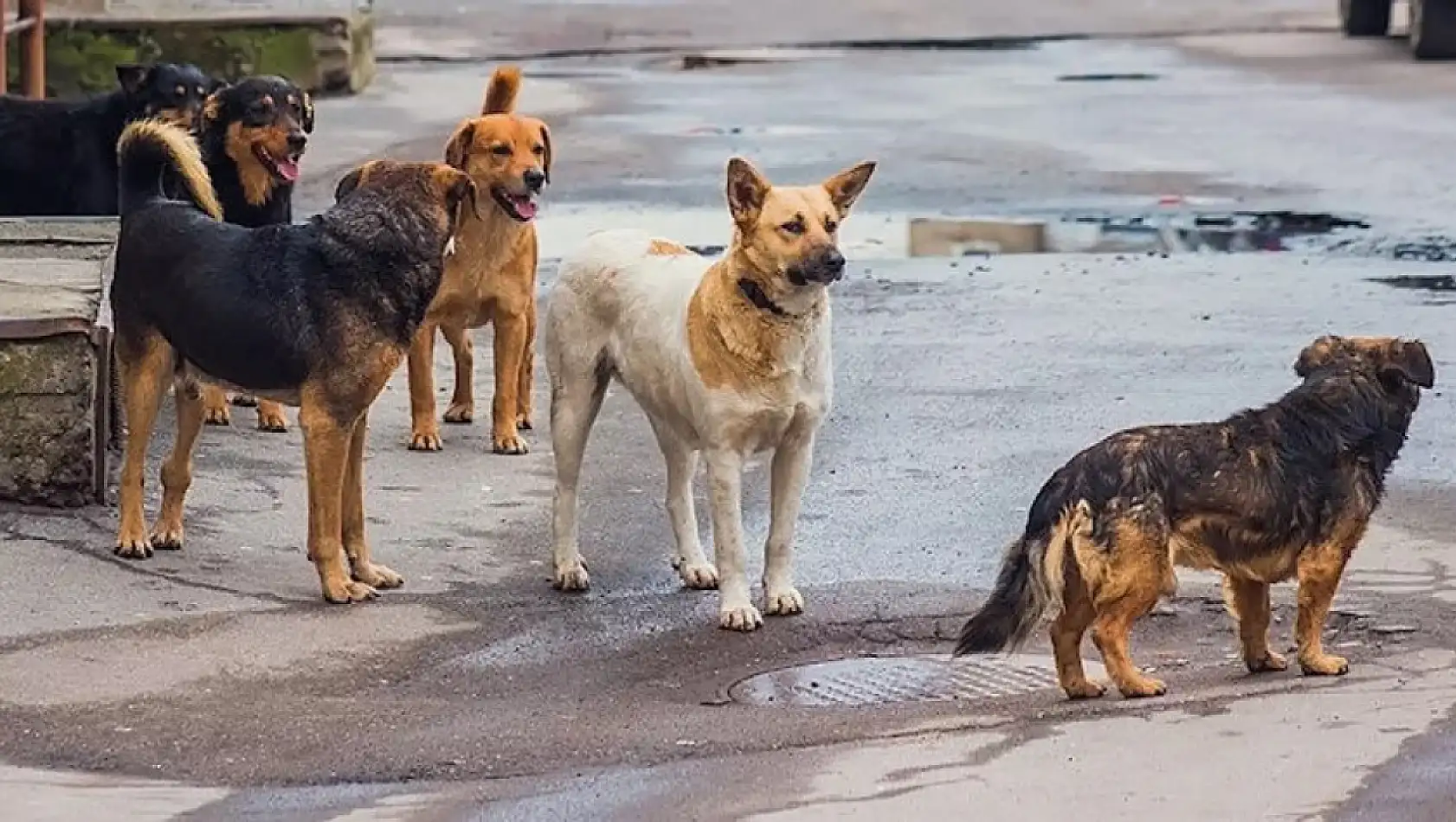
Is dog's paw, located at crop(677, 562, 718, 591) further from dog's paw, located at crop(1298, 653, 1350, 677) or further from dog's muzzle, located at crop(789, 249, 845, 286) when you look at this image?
dog's paw, located at crop(1298, 653, 1350, 677)

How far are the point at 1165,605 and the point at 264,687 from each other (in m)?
2.70

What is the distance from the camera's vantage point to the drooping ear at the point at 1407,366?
7.36 metres

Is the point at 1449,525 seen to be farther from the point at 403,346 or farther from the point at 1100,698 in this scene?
the point at 403,346

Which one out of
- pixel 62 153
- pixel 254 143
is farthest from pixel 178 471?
pixel 62 153

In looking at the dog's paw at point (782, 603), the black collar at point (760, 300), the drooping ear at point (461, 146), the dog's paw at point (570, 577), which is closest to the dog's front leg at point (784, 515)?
the dog's paw at point (782, 603)

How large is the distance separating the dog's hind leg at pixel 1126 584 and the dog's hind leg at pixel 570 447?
2203mm

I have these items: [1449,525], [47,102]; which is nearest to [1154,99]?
[47,102]

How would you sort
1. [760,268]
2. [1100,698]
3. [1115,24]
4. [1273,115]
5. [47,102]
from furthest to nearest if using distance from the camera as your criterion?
[1115,24] → [1273,115] → [47,102] → [760,268] → [1100,698]

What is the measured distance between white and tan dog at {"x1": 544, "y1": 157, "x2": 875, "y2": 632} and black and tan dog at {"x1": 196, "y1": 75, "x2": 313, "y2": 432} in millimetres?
2203

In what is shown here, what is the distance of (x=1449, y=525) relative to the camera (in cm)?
927

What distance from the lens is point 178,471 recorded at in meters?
9.00

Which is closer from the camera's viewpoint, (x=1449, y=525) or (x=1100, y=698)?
(x=1100, y=698)

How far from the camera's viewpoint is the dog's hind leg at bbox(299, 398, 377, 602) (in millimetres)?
8391

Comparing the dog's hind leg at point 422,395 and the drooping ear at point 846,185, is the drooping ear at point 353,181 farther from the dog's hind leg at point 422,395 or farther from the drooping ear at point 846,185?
the dog's hind leg at point 422,395
